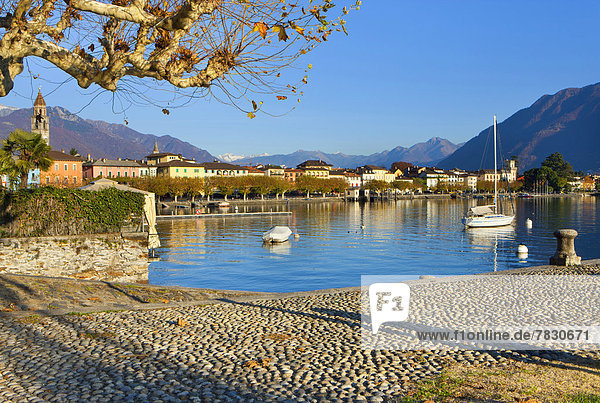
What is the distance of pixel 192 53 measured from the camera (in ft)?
23.6

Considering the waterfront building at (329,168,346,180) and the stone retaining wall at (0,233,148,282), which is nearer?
the stone retaining wall at (0,233,148,282)

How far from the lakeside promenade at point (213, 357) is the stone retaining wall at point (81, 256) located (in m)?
8.44

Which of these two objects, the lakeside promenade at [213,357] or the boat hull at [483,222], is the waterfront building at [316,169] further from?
the lakeside promenade at [213,357]

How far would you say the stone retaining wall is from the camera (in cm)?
1686

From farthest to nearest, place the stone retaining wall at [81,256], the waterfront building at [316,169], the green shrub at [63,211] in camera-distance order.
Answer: the waterfront building at [316,169] → the green shrub at [63,211] → the stone retaining wall at [81,256]

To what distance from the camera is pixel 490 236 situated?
47906mm

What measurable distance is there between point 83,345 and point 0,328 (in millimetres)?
2145

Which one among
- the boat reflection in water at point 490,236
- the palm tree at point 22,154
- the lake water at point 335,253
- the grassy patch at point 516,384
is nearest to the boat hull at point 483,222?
the boat reflection in water at point 490,236

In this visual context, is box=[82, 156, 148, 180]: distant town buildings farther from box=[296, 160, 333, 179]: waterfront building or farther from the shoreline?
the shoreline

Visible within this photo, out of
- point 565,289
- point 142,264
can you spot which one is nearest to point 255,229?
point 142,264

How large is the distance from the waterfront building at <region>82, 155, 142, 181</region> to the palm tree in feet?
349

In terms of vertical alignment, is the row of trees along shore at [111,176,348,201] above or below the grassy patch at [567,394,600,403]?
above

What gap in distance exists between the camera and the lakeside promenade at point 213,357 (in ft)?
17.8

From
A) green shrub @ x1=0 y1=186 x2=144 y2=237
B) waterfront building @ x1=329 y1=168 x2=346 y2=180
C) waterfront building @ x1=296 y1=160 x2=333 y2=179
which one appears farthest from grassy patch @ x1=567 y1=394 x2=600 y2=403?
waterfront building @ x1=329 y1=168 x2=346 y2=180
